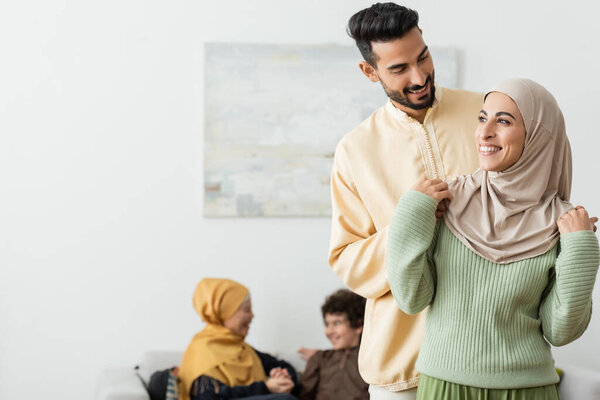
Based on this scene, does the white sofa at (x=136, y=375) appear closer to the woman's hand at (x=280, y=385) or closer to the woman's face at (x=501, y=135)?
the woman's hand at (x=280, y=385)

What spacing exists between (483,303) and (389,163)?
0.42 m

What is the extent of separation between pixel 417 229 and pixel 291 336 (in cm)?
231

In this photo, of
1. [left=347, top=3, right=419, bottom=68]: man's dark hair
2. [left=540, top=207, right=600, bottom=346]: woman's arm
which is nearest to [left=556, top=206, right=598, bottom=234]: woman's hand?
[left=540, top=207, right=600, bottom=346]: woman's arm

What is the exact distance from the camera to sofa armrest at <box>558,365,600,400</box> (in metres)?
3.08

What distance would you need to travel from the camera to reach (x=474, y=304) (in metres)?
1.55

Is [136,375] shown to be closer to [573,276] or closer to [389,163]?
[389,163]

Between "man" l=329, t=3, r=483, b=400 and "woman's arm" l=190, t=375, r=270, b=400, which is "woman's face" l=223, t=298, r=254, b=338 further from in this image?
"man" l=329, t=3, r=483, b=400

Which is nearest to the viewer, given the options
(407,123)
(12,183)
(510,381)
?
(510,381)

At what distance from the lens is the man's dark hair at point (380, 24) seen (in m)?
1.74

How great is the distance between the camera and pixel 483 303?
5.05 ft

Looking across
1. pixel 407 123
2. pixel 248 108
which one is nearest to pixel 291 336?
pixel 248 108

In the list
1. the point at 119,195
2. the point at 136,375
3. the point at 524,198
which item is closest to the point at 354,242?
the point at 524,198

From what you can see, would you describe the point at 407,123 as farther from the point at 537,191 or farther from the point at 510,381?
the point at 510,381

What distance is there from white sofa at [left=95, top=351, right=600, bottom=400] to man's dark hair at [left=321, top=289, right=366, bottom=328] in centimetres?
68
